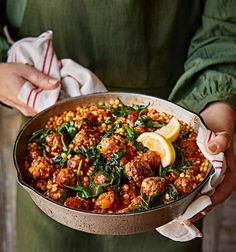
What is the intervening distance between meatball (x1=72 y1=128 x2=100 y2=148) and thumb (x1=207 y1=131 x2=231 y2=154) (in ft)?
0.61

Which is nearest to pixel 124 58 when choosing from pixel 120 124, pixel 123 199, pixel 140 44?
pixel 140 44

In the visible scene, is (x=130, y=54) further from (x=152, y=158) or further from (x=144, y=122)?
(x=152, y=158)

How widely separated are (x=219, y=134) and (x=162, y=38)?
0.36 metres

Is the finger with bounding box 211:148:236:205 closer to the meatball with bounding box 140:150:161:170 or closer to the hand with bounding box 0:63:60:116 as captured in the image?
the meatball with bounding box 140:150:161:170

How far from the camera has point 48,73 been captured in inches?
49.1

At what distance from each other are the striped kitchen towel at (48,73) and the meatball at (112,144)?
224 millimetres

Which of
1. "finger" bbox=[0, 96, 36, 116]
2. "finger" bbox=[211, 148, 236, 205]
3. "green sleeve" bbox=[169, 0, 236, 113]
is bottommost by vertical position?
"finger" bbox=[211, 148, 236, 205]

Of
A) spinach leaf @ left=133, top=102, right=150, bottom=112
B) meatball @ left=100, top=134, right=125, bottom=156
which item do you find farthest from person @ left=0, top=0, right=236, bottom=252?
meatball @ left=100, top=134, right=125, bottom=156

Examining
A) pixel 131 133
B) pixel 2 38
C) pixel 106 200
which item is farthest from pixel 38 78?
pixel 106 200

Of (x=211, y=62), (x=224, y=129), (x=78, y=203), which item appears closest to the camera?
(x=78, y=203)

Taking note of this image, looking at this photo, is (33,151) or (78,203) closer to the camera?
(78,203)

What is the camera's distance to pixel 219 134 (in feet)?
3.45

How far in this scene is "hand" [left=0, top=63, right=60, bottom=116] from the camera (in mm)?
1222

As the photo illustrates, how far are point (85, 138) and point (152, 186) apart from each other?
0.15 metres
